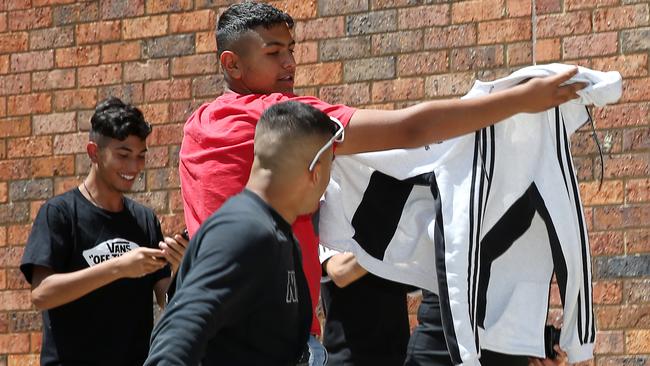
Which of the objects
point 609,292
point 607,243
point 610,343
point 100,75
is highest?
point 100,75

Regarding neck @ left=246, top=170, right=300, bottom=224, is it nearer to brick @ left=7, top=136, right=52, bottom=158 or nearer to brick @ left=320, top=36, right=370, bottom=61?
brick @ left=320, top=36, right=370, bottom=61

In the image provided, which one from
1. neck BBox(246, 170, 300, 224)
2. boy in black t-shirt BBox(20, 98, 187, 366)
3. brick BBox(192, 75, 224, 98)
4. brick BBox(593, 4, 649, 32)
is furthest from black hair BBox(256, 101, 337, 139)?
brick BBox(192, 75, 224, 98)

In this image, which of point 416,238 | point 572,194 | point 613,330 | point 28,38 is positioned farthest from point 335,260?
point 28,38

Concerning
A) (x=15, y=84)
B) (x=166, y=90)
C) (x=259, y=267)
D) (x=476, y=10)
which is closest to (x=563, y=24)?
(x=476, y=10)

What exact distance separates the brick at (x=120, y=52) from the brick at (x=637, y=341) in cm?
301

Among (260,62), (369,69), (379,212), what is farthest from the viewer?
(369,69)

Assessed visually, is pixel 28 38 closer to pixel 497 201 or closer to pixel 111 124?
pixel 111 124

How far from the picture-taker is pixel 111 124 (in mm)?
5410

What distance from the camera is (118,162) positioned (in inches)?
211

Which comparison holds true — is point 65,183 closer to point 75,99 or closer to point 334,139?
point 75,99

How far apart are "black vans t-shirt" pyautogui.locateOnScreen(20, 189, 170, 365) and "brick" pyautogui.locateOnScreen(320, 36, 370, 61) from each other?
177 cm

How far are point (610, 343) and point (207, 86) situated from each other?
248 centimetres

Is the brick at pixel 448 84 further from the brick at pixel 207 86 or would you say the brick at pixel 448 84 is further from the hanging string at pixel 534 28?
the brick at pixel 207 86

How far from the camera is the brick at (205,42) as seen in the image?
694 cm
